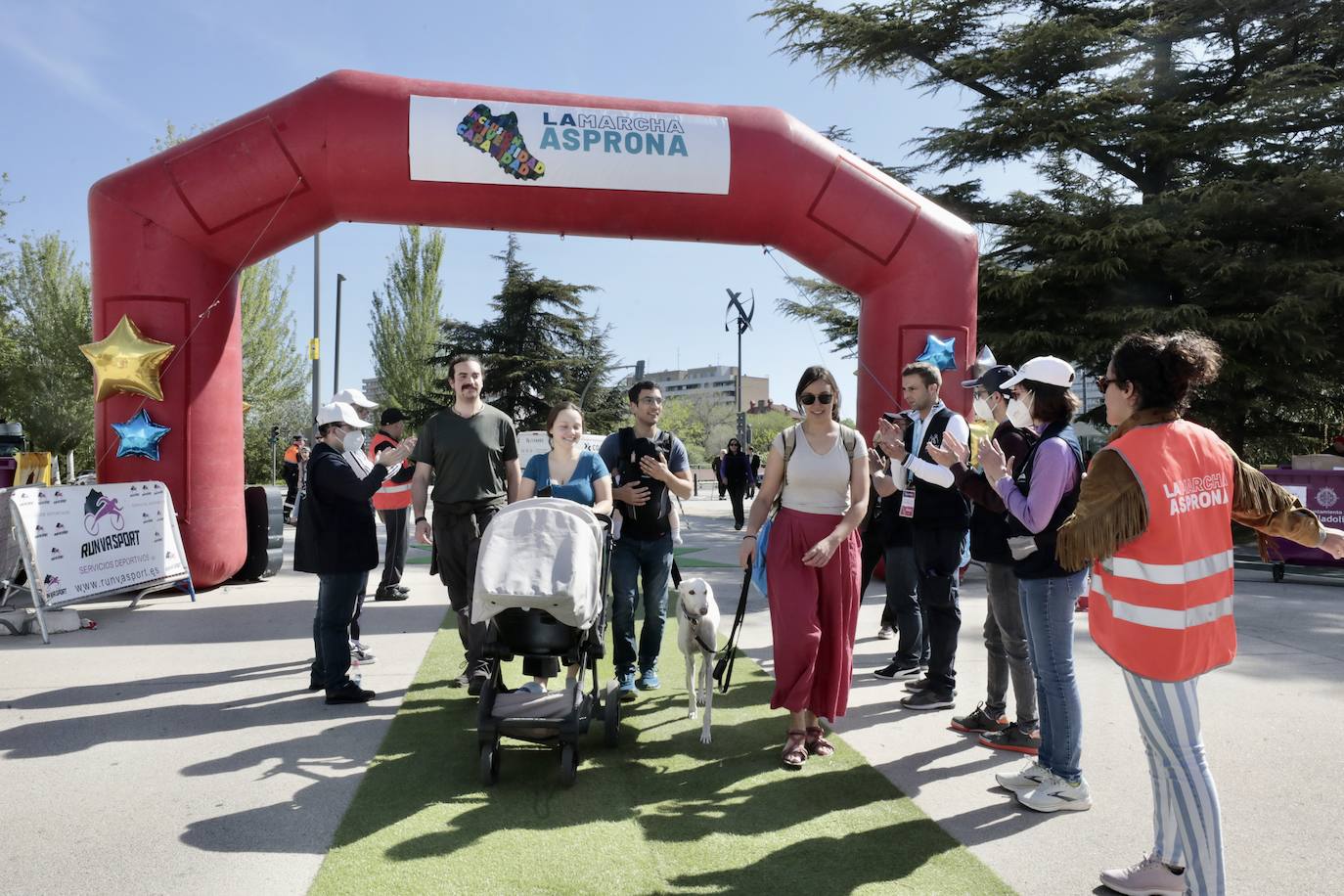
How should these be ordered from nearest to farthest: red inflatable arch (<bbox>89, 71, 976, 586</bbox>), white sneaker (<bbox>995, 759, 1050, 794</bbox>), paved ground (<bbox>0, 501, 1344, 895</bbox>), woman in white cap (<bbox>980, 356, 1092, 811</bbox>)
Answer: paved ground (<bbox>0, 501, 1344, 895</bbox>)
woman in white cap (<bbox>980, 356, 1092, 811</bbox>)
white sneaker (<bbox>995, 759, 1050, 794</bbox>)
red inflatable arch (<bbox>89, 71, 976, 586</bbox>)

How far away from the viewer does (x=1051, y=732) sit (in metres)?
3.80

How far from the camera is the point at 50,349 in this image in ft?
98.0

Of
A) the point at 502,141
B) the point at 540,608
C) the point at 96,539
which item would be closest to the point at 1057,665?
the point at 540,608

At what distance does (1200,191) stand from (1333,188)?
1.89m

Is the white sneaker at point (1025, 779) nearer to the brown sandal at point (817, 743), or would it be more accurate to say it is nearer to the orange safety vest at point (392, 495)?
the brown sandal at point (817, 743)

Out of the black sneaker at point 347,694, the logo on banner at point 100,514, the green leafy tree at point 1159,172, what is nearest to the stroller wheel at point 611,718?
the black sneaker at point 347,694

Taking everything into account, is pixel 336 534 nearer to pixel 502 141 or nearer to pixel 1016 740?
pixel 1016 740

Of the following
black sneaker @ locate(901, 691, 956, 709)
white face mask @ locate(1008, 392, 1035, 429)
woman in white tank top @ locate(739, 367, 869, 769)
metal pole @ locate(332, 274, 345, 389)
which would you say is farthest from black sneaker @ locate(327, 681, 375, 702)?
metal pole @ locate(332, 274, 345, 389)

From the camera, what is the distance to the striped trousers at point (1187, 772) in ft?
8.71

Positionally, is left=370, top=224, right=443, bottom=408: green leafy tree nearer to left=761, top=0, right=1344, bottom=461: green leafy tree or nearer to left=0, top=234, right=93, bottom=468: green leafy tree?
left=0, top=234, right=93, bottom=468: green leafy tree

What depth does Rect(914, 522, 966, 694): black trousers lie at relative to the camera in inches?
205

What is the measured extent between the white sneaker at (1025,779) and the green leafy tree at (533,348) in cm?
2926

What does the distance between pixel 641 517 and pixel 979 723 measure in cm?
226

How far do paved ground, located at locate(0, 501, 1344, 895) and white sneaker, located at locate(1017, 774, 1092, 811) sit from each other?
0.08 m
